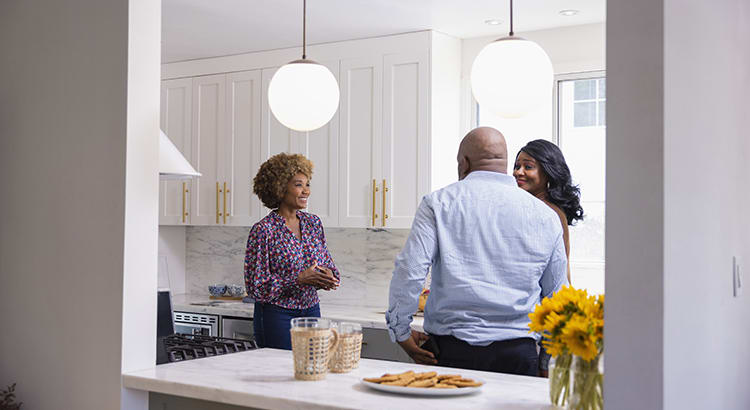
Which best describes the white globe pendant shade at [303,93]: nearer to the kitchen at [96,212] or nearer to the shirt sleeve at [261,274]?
the kitchen at [96,212]

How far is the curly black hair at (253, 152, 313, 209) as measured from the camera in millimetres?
3988

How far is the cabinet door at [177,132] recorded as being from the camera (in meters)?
5.46

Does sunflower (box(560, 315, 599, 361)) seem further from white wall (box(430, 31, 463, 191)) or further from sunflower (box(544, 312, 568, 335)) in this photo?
white wall (box(430, 31, 463, 191))

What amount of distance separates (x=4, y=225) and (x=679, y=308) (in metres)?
1.97

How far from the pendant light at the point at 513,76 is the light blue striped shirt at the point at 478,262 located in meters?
0.29

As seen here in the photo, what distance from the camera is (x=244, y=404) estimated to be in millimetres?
1943

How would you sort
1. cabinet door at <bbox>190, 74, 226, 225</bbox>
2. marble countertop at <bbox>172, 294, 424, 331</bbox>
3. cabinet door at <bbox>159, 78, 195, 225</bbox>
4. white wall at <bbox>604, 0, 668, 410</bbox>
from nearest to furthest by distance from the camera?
white wall at <bbox>604, 0, 668, 410</bbox> < marble countertop at <bbox>172, 294, 424, 331</bbox> < cabinet door at <bbox>190, 74, 226, 225</bbox> < cabinet door at <bbox>159, 78, 195, 225</bbox>

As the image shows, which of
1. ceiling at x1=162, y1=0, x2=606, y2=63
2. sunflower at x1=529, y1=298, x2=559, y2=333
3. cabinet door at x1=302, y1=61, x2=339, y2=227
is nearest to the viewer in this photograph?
sunflower at x1=529, y1=298, x2=559, y2=333

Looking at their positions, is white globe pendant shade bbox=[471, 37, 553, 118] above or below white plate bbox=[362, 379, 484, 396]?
above

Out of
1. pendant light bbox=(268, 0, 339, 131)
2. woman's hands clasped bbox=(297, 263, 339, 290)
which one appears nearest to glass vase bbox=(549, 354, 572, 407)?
pendant light bbox=(268, 0, 339, 131)

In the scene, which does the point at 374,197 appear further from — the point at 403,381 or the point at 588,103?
the point at 403,381

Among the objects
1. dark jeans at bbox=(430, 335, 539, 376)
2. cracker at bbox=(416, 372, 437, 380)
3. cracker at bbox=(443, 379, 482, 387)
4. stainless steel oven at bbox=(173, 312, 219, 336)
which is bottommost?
stainless steel oven at bbox=(173, 312, 219, 336)

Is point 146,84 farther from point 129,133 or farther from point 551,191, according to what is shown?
point 551,191

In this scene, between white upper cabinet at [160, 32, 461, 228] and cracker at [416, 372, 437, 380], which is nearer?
cracker at [416, 372, 437, 380]
